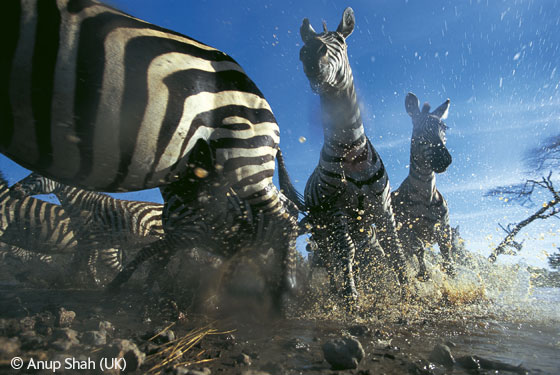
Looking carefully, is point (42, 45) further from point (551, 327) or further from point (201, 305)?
point (551, 327)


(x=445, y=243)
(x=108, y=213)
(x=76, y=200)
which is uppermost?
(x=76, y=200)

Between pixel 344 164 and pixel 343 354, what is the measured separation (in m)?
3.29

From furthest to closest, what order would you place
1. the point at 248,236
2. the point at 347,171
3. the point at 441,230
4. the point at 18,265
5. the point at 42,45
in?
the point at 18,265 → the point at 441,230 → the point at 347,171 → the point at 248,236 → the point at 42,45

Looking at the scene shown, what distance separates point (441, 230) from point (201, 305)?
6.32 metres

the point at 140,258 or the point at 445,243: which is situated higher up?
the point at 445,243

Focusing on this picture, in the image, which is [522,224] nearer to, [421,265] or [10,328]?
[421,265]

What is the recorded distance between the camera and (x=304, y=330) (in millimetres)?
2559

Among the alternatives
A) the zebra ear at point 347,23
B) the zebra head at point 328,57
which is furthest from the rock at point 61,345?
the zebra ear at point 347,23

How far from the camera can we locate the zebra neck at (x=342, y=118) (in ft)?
14.1

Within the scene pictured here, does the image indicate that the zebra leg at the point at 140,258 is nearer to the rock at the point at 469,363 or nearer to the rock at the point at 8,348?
the rock at the point at 8,348

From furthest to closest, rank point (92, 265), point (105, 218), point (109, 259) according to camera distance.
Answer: point (109, 259) < point (92, 265) < point (105, 218)

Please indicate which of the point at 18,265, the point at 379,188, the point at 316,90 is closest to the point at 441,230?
the point at 379,188

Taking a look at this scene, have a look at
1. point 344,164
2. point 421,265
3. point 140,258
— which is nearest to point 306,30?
point 344,164

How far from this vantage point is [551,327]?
3029mm
